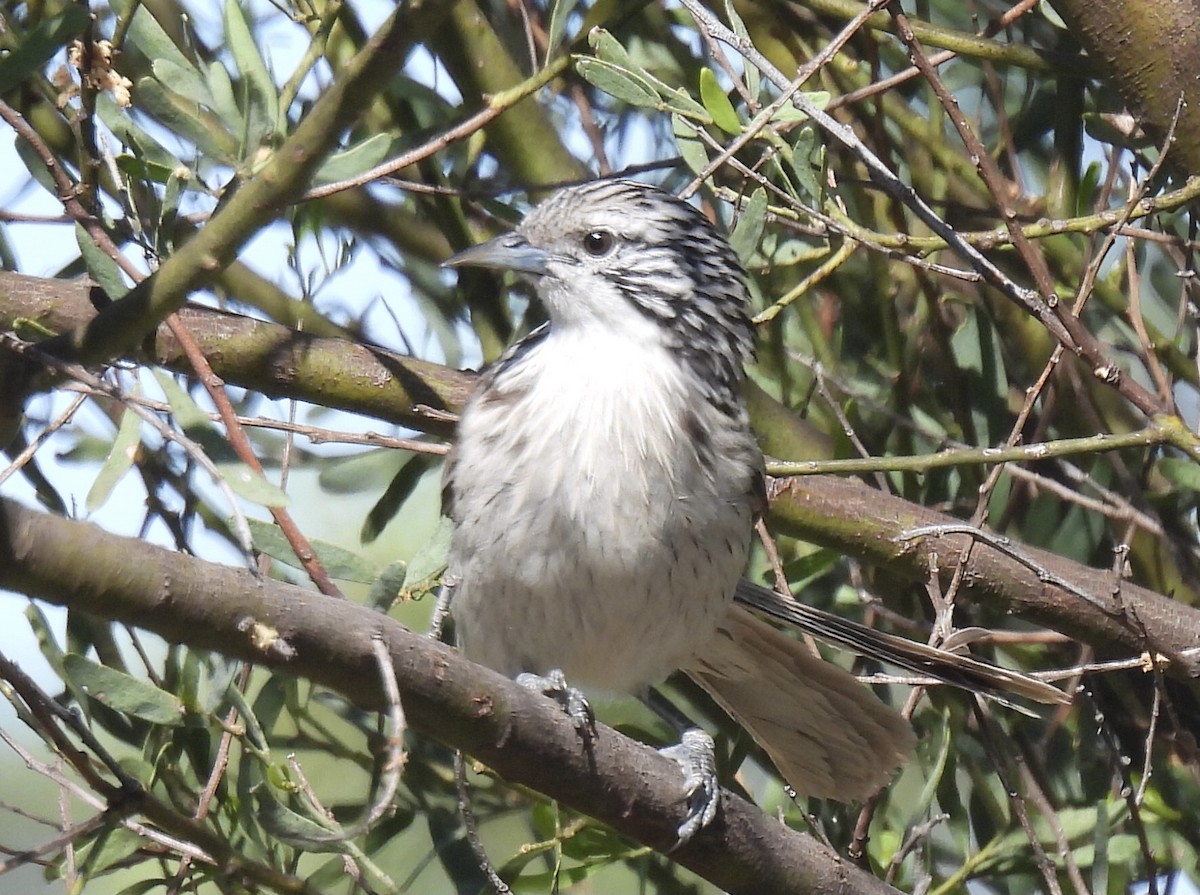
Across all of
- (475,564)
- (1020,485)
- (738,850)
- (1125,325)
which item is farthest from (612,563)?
(1125,325)

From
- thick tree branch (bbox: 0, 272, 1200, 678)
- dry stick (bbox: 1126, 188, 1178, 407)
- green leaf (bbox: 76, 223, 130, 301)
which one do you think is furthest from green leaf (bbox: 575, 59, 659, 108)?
dry stick (bbox: 1126, 188, 1178, 407)

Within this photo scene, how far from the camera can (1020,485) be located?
397cm

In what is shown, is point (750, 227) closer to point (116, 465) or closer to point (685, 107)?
point (685, 107)

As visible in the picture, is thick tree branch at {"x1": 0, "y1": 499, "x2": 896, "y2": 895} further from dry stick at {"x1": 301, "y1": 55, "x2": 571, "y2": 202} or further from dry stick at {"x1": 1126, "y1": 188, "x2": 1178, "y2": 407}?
dry stick at {"x1": 1126, "y1": 188, "x2": 1178, "y2": 407}

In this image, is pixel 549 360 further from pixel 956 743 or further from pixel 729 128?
pixel 956 743

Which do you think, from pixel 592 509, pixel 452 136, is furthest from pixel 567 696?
pixel 452 136

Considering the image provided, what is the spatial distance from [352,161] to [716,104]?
3.14ft

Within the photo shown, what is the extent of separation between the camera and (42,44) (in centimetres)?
226

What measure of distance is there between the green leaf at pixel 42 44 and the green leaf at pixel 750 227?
1422mm

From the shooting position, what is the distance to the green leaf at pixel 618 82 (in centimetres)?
303

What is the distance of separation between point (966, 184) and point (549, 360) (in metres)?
1.21

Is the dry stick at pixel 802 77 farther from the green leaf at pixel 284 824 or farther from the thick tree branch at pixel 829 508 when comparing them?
the green leaf at pixel 284 824

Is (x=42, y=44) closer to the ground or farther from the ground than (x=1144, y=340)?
farther from the ground

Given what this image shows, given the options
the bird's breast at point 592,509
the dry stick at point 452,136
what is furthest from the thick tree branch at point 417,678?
the dry stick at point 452,136
